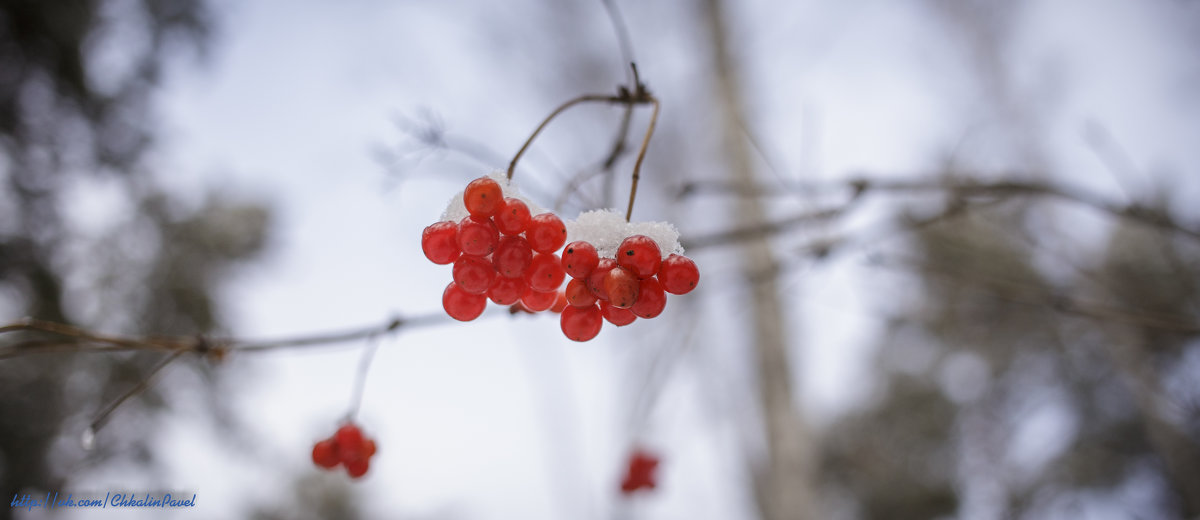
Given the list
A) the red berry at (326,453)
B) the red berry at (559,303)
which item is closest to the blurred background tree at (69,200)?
the red berry at (326,453)

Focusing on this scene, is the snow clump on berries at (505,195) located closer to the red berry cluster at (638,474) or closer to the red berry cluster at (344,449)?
the red berry cluster at (344,449)

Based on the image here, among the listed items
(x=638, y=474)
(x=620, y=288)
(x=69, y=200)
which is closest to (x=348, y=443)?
(x=620, y=288)

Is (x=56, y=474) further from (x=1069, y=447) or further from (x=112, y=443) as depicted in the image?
(x=1069, y=447)

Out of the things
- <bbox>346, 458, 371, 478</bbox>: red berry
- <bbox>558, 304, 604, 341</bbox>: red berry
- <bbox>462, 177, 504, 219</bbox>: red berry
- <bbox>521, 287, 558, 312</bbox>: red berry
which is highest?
<bbox>462, 177, 504, 219</bbox>: red berry

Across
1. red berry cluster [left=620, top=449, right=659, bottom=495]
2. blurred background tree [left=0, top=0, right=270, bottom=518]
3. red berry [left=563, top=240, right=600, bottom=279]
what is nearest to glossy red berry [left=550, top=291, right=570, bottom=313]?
red berry [left=563, top=240, right=600, bottom=279]

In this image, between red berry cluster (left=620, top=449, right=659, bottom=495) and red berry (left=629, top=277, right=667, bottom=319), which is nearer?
red berry (left=629, top=277, right=667, bottom=319)

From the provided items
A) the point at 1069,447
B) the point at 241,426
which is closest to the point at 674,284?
the point at 241,426

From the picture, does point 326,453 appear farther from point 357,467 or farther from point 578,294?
point 578,294

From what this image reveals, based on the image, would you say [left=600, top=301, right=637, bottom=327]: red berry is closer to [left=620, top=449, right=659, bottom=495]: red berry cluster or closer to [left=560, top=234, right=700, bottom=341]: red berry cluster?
[left=560, top=234, right=700, bottom=341]: red berry cluster
